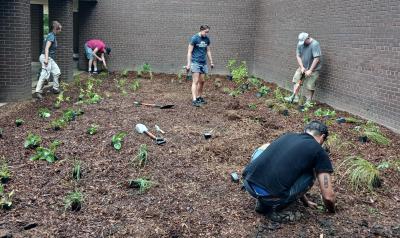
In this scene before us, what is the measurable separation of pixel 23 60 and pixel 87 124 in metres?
3.04

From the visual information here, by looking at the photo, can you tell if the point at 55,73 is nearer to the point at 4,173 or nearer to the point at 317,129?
the point at 4,173

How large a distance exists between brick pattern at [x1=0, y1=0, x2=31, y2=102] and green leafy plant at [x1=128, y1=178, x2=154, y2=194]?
18.5 feet

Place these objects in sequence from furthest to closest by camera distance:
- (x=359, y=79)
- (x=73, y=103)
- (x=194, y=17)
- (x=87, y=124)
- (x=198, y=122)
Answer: (x=194, y=17) → (x=73, y=103) → (x=359, y=79) → (x=198, y=122) → (x=87, y=124)

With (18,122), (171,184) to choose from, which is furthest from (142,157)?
(18,122)

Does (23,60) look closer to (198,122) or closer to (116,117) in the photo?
(116,117)

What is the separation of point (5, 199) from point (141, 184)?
1.40m

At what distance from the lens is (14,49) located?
353 inches

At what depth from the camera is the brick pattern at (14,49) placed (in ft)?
28.7

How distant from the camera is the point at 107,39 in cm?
1537

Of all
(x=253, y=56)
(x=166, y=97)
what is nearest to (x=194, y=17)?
(x=253, y=56)

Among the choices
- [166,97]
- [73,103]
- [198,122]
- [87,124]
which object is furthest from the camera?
[166,97]

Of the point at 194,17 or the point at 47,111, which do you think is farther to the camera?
the point at 194,17

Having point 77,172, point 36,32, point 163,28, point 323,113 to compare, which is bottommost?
point 77,172

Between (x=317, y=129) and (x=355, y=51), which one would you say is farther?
(x=355, y=51)
